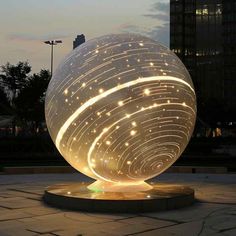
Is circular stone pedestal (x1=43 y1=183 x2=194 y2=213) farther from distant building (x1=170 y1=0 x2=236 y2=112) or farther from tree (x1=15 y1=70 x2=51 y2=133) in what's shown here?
distant building (x1=170 y1=0 x2=236 y2=112)

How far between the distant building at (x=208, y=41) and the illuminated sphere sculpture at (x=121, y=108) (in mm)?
79967

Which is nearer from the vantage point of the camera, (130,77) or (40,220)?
(40,220)

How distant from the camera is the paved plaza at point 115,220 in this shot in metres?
7.35

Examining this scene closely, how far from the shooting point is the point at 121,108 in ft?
28.6

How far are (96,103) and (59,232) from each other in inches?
97.4

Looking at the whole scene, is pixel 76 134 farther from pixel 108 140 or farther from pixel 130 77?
pixel 130 77

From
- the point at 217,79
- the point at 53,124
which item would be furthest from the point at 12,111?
the point at 217,79

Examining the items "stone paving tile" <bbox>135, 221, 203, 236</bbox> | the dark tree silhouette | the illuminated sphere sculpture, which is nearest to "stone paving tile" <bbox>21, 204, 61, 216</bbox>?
the illuminated sphere sculpture

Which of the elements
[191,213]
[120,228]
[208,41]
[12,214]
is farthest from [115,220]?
[208,41]

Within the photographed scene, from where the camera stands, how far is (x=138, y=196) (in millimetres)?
9375

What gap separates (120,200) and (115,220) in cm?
76

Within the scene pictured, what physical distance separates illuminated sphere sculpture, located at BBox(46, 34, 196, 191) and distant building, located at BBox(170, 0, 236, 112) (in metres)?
80.0

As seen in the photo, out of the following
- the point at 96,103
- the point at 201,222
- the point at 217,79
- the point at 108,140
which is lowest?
the point at 201,222

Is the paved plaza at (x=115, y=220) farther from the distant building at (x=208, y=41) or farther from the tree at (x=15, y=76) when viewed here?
the distant building at (x=208, y=41)
